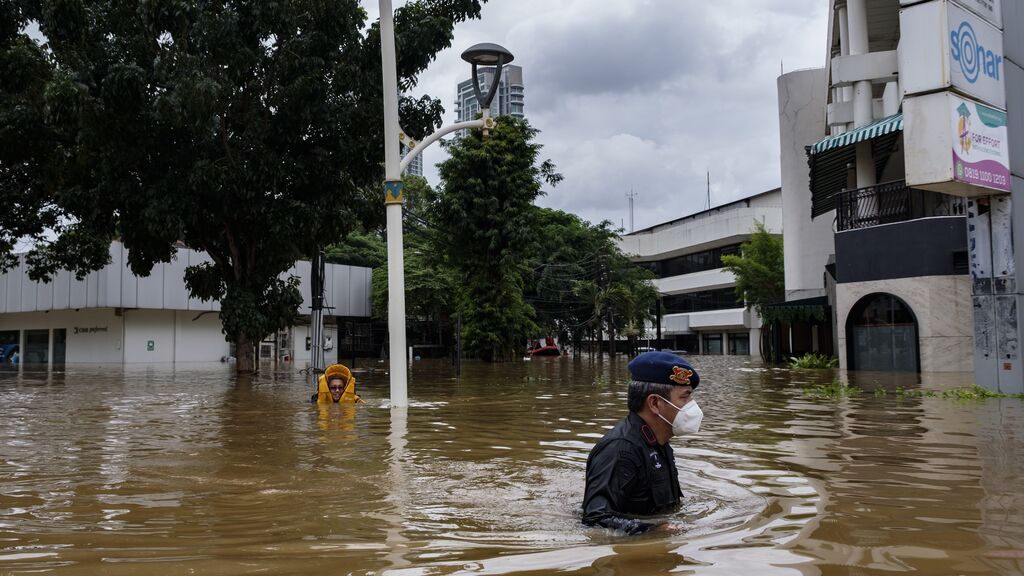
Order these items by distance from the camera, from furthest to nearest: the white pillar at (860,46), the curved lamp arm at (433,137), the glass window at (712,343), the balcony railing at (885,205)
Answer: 1. the glass window at (712,343)
2. the white pillar at (860,46)
3. the balcony railing at (885,205)
4. the curved lamp arm at (433,137)

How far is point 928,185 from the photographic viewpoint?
14.1 meters

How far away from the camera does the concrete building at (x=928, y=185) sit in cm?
1380

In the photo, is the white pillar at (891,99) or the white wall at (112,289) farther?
the white wall at (112,289)

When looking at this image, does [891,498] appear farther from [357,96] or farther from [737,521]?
[357,96]

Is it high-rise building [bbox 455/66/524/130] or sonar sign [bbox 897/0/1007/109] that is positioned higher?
high-rise building [bbox 455/66/524/130]

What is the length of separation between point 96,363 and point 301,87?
98.2 feet

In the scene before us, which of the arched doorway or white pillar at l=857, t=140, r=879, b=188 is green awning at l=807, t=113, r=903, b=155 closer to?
white pillar at l=857, t=140, r=879, b=188

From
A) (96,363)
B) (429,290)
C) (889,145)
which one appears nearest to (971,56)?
(889,145)

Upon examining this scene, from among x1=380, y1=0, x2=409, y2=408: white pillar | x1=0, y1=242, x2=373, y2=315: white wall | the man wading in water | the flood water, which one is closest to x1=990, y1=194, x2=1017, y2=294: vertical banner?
the flood water

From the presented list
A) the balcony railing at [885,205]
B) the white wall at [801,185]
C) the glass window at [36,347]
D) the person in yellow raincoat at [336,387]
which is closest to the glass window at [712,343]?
the white wall at [801,185]

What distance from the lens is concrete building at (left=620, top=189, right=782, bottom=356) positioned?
63406 millimetres

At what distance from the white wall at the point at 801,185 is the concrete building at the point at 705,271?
1764cm

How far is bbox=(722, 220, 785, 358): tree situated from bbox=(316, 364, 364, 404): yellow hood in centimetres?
3920

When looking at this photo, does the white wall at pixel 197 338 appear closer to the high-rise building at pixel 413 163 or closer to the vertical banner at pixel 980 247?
the high-rise building at pixel 413 163
